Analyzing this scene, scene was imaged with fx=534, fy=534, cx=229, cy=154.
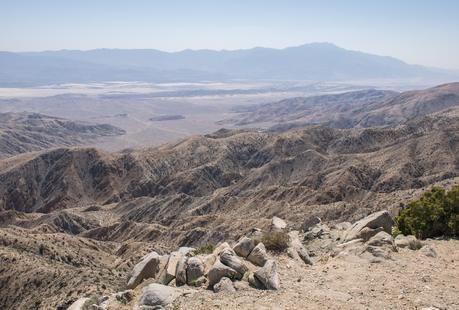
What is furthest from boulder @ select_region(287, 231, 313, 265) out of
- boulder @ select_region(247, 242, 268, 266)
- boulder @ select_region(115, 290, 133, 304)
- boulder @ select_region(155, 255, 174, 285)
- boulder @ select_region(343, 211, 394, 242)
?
boulder @ select_region(115, 290, 133, 304)

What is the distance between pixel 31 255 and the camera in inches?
1719

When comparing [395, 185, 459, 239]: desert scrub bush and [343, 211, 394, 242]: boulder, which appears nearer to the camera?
[343, 211, 394, 242]: boulder

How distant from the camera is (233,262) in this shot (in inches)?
712

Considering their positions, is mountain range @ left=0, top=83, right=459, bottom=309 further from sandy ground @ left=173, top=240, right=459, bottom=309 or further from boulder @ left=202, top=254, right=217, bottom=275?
boulder @ left=202, top=254, right=217, bottom=275

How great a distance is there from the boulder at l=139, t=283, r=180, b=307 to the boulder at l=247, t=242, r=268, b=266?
3.55 meters

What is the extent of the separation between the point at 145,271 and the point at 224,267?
3594 mm

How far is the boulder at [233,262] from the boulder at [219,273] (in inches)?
8.0

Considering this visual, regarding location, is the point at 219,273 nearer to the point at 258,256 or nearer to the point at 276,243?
the point at 258,256

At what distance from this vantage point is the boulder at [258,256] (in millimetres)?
19297

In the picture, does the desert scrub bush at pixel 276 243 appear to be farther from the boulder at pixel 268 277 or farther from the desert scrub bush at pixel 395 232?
the desert scrub bush at pixel 395 232

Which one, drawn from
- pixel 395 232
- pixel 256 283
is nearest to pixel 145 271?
pixel 256 283

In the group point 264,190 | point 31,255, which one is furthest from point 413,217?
point 264,190

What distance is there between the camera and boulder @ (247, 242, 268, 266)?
760 inches

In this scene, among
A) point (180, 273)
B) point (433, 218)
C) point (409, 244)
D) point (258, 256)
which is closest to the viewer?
point (180, 273)
